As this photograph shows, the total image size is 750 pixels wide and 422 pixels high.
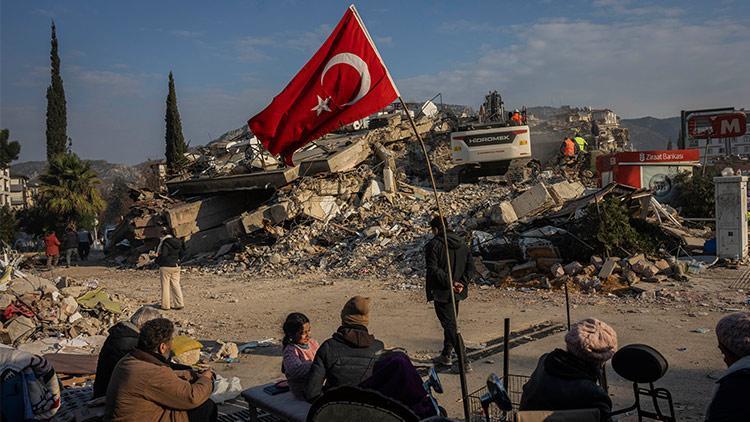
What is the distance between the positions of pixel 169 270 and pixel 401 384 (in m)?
8.41

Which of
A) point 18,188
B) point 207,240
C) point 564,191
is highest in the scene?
point 18,188

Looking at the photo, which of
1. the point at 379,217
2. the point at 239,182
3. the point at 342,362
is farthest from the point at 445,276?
the point at 239,182

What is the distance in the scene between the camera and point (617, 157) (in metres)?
16.2

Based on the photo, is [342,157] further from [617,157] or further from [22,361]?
[22,361]

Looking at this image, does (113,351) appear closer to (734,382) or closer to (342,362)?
(342,362)

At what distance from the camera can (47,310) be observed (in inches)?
356

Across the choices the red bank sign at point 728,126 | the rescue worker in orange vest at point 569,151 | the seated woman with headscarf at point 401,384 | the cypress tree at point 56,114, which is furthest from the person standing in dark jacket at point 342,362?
the cypress tree at point 56,114

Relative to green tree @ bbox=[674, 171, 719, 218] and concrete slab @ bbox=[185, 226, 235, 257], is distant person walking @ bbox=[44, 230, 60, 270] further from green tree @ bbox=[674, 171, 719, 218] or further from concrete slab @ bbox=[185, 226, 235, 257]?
green tree @ bbox=[674, 171, 719, 218]

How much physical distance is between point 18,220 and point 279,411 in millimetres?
34761

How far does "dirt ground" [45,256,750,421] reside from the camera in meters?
6.16

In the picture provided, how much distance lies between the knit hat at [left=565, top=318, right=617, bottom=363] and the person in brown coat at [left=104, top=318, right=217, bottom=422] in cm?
225

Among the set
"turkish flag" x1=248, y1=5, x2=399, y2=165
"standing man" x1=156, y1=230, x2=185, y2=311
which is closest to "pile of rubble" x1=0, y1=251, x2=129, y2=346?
"standing man" x1=156, y1=230, x2=185, y2=311

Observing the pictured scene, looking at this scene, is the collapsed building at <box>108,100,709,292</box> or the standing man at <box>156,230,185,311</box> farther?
the collapsed building at <box>108,100,709,292</box>

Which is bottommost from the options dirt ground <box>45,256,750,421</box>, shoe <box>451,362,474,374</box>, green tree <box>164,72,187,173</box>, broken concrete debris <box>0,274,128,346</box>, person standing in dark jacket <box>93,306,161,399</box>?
dirt ground <box>45,256,750,421</box>
